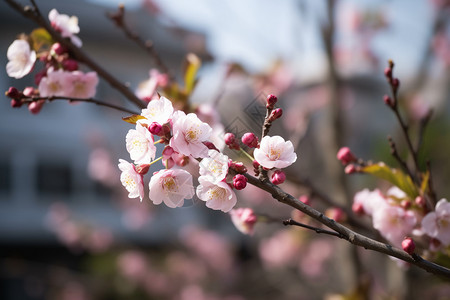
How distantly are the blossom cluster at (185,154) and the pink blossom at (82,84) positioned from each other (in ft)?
0.95

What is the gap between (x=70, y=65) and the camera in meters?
0.91

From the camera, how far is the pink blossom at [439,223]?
0.78 meters

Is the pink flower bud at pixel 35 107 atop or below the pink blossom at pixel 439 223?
below

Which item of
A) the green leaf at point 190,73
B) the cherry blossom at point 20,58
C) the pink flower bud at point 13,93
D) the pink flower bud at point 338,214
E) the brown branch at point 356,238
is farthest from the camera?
the green leaf at point 190,73

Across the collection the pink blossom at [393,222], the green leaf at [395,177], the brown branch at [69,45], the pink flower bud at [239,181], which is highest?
the green leaf at [395,177]

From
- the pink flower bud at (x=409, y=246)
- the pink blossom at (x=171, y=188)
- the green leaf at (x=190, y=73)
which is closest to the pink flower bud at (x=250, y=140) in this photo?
the pink blossom at (x=171, y=188)

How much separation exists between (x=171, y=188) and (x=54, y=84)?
0.37 meters

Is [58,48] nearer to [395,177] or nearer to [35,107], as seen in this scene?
[35,107]

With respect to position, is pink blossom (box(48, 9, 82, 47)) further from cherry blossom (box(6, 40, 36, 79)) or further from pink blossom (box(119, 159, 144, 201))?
pink blossom (box(119, 159, 144, 201))

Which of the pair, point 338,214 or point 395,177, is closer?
point 395,177

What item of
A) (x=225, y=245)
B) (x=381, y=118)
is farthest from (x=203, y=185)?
(x=381, y=118)

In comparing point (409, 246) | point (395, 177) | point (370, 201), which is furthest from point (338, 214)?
point (409, 246)

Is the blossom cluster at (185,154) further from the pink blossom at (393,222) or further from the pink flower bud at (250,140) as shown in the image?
the pink blossom at (393,222)

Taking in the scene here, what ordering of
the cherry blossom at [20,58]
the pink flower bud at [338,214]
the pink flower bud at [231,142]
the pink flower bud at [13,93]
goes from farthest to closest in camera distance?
the pink flower bud at [338,214], the cherry blossom at [20,58], the pink flower bud at [13,93], the pink flower bud at [231,142]
